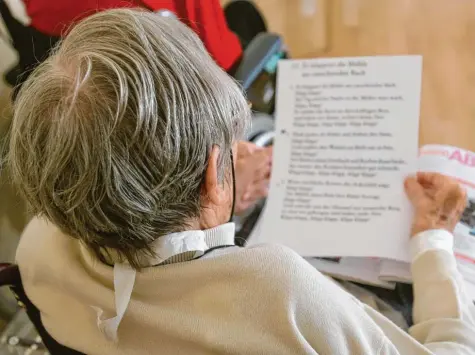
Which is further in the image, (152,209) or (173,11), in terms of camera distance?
(173,11)

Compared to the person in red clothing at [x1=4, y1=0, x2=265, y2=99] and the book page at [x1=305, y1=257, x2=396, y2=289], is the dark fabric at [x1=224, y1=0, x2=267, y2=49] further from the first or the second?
the book page at [x1=305, y1=257, x2=396, y2=289]

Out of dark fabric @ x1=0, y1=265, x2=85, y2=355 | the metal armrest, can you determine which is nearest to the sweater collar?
dark fabric @ x1=0, y1=265, x2=85, y2=355

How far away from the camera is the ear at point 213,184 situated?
572mm

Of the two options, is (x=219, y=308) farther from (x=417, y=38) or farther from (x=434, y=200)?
(x=417, y=38)

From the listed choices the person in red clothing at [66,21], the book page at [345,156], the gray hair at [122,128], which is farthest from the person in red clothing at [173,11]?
the gray hair at [122,128]

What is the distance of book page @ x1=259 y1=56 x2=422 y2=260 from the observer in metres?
0.91

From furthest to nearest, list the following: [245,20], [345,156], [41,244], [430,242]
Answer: [245,20] < [345,156] < [430,242] < [41,244]

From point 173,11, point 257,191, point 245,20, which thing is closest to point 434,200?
point 257,191

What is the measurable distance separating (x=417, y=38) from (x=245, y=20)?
1.44ft

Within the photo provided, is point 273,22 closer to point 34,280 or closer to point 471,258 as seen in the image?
point 471,258

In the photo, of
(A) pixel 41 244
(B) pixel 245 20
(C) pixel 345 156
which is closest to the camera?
(A) pixel 41 244

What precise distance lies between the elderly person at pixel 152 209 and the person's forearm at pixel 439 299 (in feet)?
0.22

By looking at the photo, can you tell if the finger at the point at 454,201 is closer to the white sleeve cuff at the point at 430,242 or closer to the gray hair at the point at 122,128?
the white sleeve cuff at the point at 430,242

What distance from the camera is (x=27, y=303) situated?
721 mm
